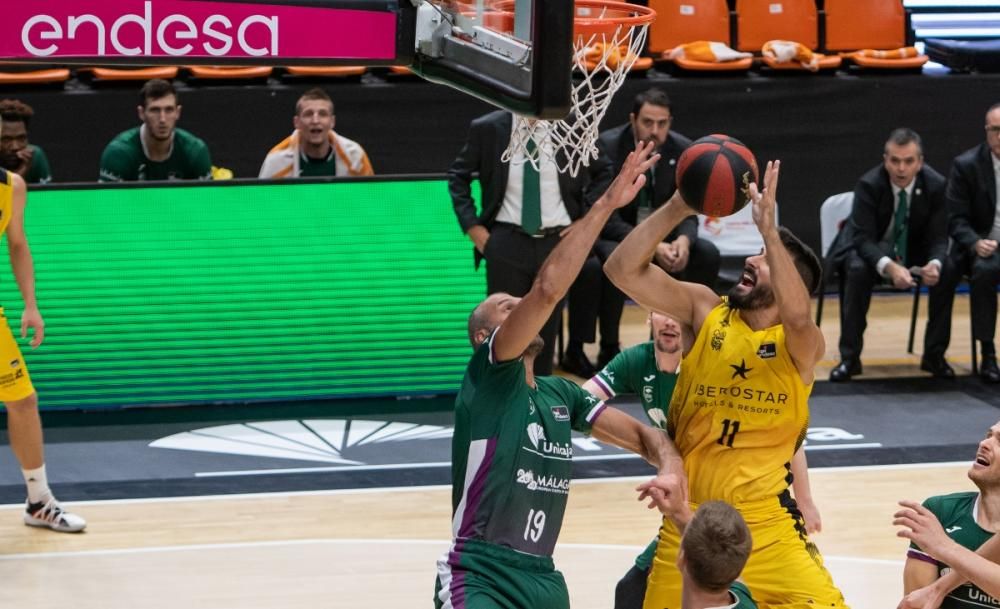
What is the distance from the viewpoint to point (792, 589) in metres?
5.33

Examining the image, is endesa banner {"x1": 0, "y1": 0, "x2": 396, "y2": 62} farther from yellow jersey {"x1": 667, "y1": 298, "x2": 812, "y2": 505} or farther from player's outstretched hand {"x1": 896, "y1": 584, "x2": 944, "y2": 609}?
player's outstretched hand {"x1": 896, "y1": 584, "x2": 944, "y2": 609}

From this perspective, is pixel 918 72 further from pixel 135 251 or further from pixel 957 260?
pixel 135 251

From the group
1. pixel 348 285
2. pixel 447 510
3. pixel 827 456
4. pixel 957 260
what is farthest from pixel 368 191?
pixel 957 260

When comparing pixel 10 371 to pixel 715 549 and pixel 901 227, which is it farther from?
pixel 901 227

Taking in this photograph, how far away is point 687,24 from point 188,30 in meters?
9.21

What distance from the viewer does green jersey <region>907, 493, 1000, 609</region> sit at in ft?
17.4

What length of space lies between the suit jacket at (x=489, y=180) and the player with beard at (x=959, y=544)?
14.6ft

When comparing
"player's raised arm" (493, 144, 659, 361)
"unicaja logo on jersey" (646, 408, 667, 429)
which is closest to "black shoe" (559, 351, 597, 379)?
"unicaja logo on jersey" (646, 408, 667, 429)

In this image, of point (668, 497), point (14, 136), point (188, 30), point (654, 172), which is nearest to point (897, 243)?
point (654, 172)

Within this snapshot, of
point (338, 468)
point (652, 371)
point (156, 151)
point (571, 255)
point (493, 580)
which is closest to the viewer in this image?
point (571, 255)

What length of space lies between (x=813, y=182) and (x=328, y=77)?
407 centimetres

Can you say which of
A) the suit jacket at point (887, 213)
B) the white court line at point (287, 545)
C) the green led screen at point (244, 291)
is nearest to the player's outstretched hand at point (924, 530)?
the white court line at point (287, 545)

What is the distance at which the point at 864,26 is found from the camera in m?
13.3

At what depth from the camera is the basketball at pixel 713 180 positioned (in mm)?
5477
